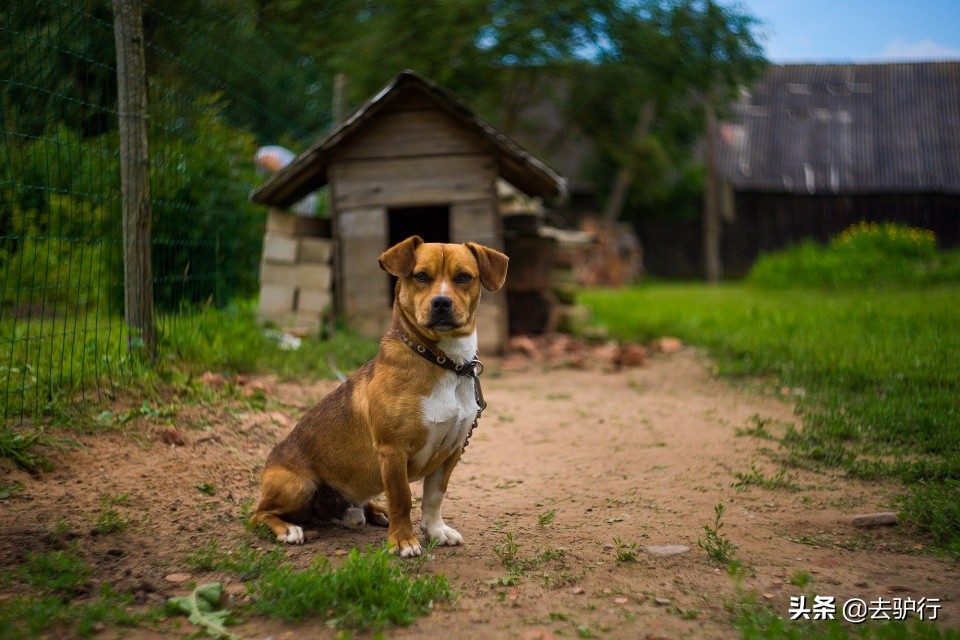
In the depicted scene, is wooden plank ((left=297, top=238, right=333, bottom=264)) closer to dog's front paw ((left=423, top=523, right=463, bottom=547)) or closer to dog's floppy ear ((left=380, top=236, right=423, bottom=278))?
dog's floppy ear ((left=380, top=236, right=423, bottom=278))

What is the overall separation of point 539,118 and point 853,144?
1030cm

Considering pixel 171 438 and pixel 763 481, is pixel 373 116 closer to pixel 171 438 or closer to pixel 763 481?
pixel 171 438

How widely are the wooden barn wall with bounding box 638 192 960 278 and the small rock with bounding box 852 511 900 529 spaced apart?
71.7ft

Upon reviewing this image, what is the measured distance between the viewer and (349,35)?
46.5 feet

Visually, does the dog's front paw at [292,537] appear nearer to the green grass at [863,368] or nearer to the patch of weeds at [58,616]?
the patch of weeds at [58,616]

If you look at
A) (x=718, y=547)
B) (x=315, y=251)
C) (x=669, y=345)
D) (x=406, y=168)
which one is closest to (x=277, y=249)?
(x=315, y=251)

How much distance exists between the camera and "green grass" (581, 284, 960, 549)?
202 inches

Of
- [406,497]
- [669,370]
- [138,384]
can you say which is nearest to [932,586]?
[406,497]

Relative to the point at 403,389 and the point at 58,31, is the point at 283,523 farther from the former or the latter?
the point at 58,31

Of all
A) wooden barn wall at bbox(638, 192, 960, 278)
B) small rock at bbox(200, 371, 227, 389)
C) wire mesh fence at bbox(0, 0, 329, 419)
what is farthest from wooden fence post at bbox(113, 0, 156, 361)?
wooden barn wall at bbox(638, 192, 960, 278)

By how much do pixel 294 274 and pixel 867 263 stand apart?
34.7ft

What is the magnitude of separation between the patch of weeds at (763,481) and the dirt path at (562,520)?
0.13ft

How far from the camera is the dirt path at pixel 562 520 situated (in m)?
3.31

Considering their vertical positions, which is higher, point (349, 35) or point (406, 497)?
point (349, 35)
